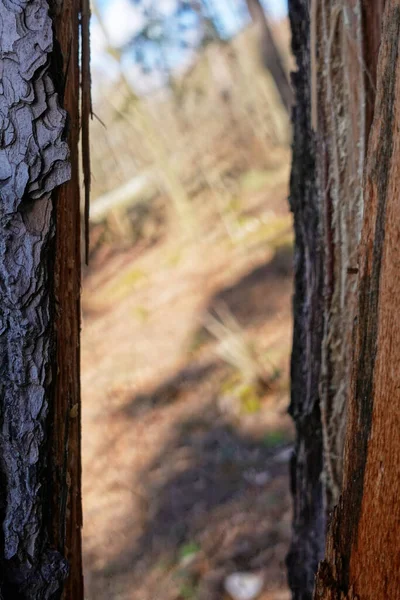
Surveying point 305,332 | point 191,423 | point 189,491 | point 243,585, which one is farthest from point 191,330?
point 305,332

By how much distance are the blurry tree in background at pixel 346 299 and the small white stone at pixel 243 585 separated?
0.95 metres

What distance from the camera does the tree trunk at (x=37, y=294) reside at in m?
0.78

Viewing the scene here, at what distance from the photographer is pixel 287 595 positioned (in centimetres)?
232

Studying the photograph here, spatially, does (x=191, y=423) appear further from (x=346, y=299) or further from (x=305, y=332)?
(x=346, y=299)

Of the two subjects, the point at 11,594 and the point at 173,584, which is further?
the point at 173,584

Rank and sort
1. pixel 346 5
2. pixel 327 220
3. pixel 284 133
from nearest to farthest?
1. pixel 346 5
2. pixel 327 220
3. pixel 284 133

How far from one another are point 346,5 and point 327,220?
378 mm

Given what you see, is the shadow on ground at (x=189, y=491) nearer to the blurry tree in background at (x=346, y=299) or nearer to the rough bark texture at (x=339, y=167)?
the blurry tree in background at (x=346, y=299)

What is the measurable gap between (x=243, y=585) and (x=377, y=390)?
6.16 ft

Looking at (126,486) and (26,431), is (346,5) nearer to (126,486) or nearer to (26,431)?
(26,431)

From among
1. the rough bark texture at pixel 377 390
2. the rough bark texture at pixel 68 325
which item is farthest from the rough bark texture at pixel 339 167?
the rough bark texture at pixel 68 325

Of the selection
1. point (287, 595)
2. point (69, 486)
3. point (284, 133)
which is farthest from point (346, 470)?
point (284, 133)

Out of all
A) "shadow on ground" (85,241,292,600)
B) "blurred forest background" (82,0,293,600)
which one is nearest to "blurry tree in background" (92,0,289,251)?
"blurred forest background" (82,0,293,600)

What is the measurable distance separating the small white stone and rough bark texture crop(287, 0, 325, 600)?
945 millimetres
